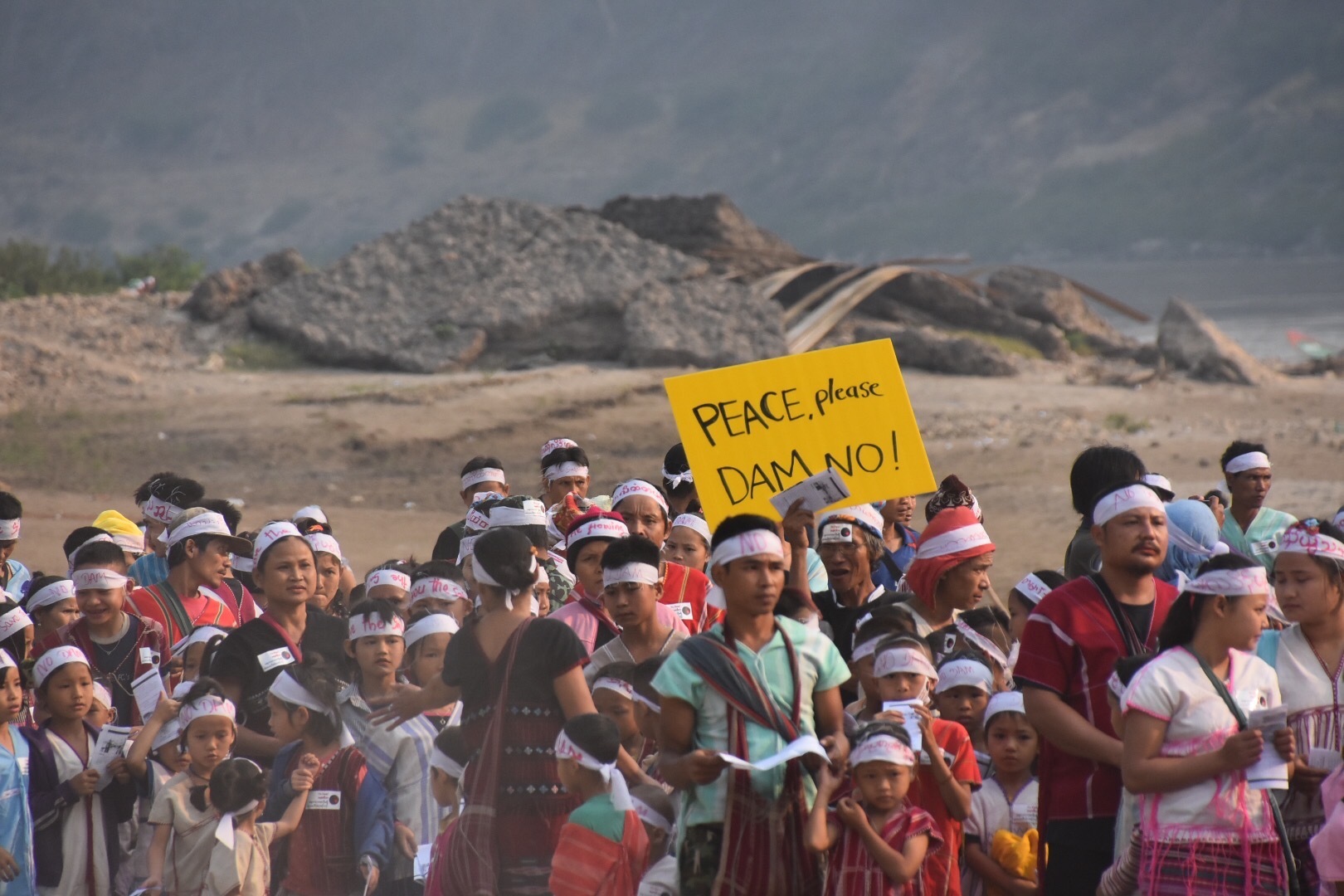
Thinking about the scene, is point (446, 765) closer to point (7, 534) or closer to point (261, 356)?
point (7, 534)

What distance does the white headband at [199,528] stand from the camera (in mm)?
6848

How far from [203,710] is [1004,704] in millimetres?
2648

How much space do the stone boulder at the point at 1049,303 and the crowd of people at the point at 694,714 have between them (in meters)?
21.4

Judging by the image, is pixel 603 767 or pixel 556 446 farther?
pixel 556 446

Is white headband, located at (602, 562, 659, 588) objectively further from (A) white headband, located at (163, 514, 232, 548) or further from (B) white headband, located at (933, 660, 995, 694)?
(A) white headband, located at (163, 514, 232, 548)

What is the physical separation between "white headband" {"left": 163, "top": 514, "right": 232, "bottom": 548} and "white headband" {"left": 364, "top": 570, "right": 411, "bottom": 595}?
0.61m

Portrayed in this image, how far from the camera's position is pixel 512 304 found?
77.6 feet

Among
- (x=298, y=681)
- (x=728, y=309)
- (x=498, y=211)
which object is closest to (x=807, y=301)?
(x=728, y=309)

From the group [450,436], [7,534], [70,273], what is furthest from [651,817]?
[70,273]

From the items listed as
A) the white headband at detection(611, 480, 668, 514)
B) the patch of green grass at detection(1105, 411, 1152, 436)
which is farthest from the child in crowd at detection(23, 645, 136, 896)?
the patch of green grass at detection(1105, 411, 1152, 436)

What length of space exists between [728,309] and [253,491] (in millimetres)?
8306

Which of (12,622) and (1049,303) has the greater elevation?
(1049,303)

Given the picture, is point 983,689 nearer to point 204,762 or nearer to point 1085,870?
point 1085,870

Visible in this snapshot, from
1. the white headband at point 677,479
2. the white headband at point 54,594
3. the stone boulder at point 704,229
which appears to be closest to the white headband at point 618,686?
the white headband at point 677,479
